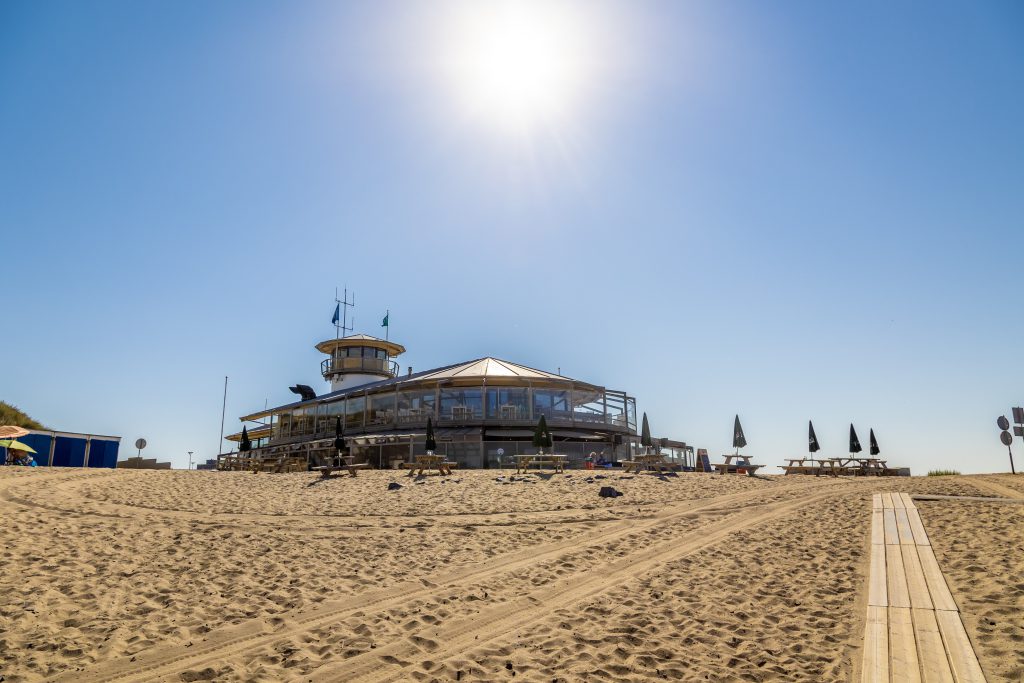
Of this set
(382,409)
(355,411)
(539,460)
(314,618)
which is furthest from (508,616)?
(355,411)

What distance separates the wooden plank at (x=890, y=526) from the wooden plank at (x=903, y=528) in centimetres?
5

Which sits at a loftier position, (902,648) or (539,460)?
(539,460)

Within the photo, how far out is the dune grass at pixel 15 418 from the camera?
3616cm

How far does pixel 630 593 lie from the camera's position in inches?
353

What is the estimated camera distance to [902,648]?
678cm

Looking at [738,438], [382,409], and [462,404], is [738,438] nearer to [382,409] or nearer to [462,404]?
[462,404]

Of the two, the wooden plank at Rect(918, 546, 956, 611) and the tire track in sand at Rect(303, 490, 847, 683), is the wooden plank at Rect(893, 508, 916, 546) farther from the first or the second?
the tire track in sand at Rect(303, 490, 847, 683)

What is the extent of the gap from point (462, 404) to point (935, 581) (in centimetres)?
2673

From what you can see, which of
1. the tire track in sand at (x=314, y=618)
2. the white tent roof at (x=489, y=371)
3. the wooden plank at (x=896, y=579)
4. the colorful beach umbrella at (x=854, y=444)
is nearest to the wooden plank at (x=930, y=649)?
the wooden plank at (x=896, y=579)

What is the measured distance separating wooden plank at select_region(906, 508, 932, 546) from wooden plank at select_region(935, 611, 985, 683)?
149 inches

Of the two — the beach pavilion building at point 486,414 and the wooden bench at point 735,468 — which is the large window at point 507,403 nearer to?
the beach pavilion building at point 486,414

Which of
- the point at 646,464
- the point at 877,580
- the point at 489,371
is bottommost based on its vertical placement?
the point at 877,580

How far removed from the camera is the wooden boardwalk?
6.22m

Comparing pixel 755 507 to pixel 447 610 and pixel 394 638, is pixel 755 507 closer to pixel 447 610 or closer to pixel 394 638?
pixel 447 610
